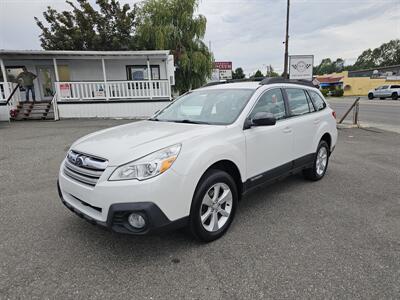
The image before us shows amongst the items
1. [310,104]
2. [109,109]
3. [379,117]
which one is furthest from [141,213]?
[379,117]

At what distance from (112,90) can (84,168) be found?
43.7ft

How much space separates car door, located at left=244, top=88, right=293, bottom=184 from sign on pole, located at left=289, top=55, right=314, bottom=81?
34.0ft

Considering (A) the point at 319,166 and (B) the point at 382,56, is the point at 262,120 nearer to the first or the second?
(A) the point at 319,166

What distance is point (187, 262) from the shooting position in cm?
257

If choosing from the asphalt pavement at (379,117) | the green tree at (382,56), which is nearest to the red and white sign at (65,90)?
the asphalt pavement at (379,117)

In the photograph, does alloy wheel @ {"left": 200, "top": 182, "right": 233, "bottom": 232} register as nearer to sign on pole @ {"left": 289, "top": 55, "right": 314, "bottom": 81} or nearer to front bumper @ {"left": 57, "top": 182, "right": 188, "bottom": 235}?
front bumper @ {"left": 57, "top": 182, "right": 188, "bottom": 235}

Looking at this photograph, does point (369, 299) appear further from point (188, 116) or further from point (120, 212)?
point (188, 116)

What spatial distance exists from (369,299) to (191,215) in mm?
1599

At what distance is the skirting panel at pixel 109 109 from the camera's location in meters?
14.3

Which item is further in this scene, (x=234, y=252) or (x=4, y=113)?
(x=4, y=113)

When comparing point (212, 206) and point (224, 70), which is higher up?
point (224, 70)

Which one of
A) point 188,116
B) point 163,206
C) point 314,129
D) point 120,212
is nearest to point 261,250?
point 163,206

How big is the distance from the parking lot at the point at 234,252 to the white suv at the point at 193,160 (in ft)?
1.37

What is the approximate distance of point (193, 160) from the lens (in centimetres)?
255
